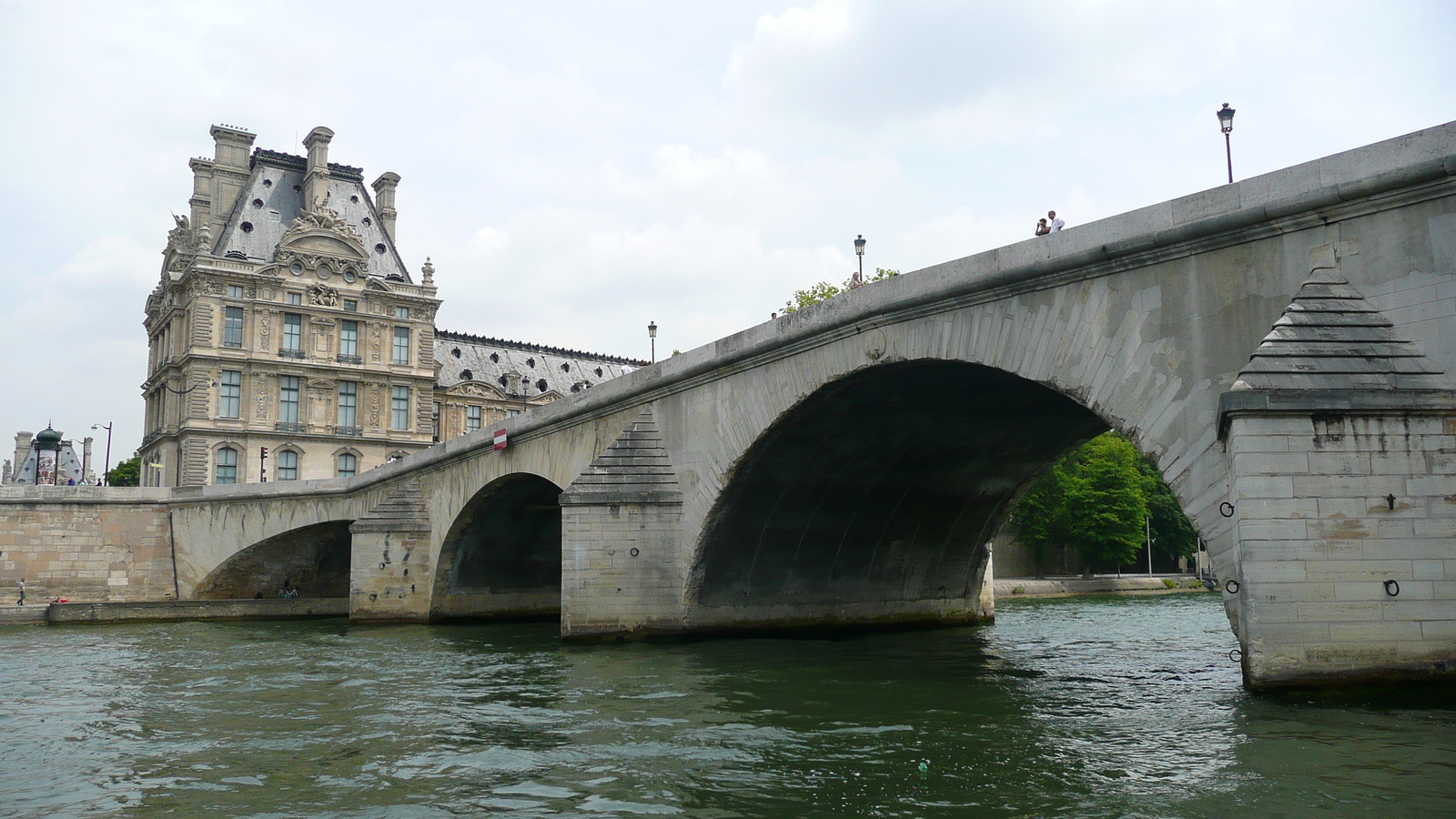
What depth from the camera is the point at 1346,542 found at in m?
10.7

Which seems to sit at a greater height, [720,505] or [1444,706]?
[720,505]

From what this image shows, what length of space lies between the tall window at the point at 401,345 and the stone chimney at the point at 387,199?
8.18 meters

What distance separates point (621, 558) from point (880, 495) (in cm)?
559

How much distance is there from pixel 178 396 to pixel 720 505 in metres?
50.8

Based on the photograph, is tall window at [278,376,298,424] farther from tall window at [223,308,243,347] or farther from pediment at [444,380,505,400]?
pediment at [444,380,505,400]

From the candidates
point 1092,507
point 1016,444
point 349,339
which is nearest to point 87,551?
point 349,339

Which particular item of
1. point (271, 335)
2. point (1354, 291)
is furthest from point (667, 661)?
point (271, 335)

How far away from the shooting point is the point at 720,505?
2209 centimetres

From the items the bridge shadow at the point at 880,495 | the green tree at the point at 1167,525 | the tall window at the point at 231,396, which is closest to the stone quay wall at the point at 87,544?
the tall window at the point at 231,396

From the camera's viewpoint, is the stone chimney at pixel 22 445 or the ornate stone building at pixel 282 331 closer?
the ornate stone building at pixel 282 331

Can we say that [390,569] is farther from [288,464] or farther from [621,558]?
[288,464]

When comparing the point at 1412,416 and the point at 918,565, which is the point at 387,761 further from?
the point at 918,565

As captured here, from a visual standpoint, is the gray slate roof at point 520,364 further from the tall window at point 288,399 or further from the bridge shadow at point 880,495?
the bridge shadow at point 880,495

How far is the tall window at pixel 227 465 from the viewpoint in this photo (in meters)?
61.8
